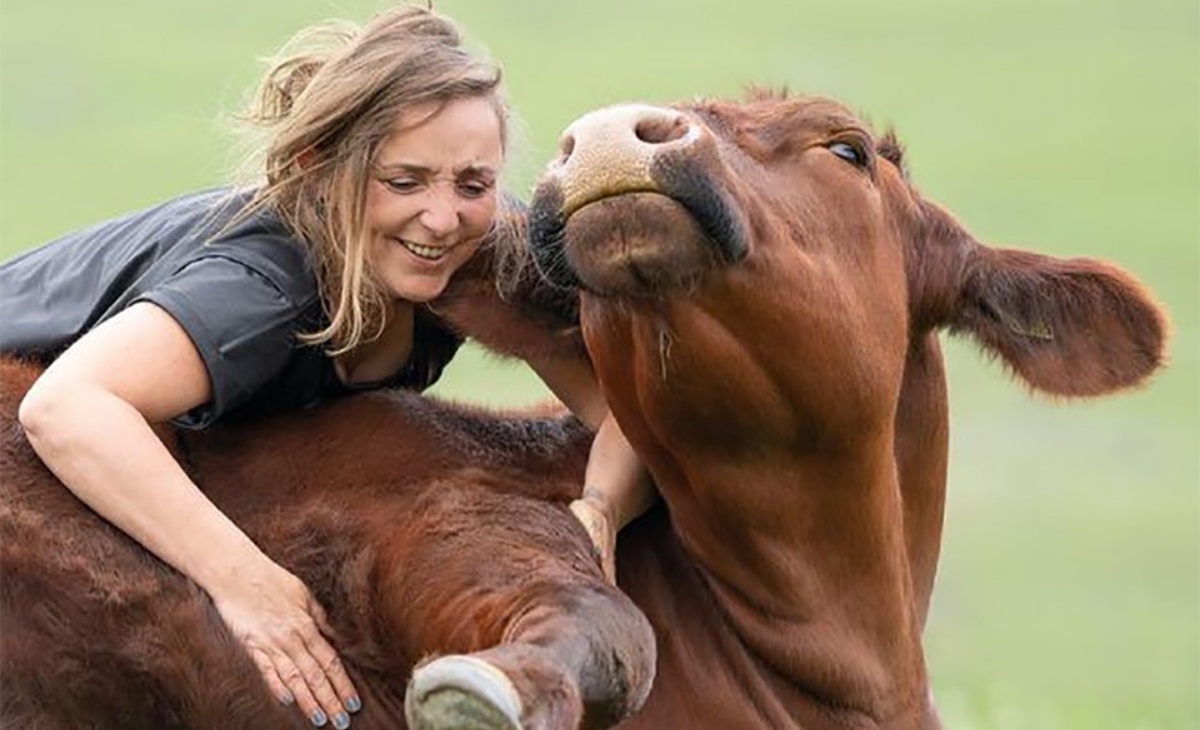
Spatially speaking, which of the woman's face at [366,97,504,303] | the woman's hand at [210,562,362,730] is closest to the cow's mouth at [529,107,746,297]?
the woman's face at [366,97,504,303]

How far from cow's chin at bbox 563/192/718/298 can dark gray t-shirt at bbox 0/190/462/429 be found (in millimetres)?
866

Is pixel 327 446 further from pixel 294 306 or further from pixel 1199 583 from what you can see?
pixel 1199 583

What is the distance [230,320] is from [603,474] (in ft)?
2.54

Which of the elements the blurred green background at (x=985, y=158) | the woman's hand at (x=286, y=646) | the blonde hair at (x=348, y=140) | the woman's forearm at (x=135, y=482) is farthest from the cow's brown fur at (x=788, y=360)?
the blurred green background at (x=985, y=158)

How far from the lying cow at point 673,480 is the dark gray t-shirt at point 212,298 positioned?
5.7 inches

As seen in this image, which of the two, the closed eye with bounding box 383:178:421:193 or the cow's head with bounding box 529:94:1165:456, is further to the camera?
the closed eye with bounding box 383:178:421:193

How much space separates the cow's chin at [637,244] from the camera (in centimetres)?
516

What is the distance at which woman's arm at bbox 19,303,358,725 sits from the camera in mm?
5625

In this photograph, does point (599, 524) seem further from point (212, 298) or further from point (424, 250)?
point (212, 298)

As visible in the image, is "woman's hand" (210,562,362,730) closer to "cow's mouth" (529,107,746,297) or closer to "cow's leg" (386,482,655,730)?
"cow's leg" (386,482,655,730)

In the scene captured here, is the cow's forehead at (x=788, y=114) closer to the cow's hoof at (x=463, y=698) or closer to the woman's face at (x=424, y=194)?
the woman's face at (x=424, y=194)

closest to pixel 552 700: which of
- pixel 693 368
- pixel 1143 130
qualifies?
pixel 693 368

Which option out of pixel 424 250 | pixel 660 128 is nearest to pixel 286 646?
pixel 424 250

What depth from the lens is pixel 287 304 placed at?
19.5 feet
